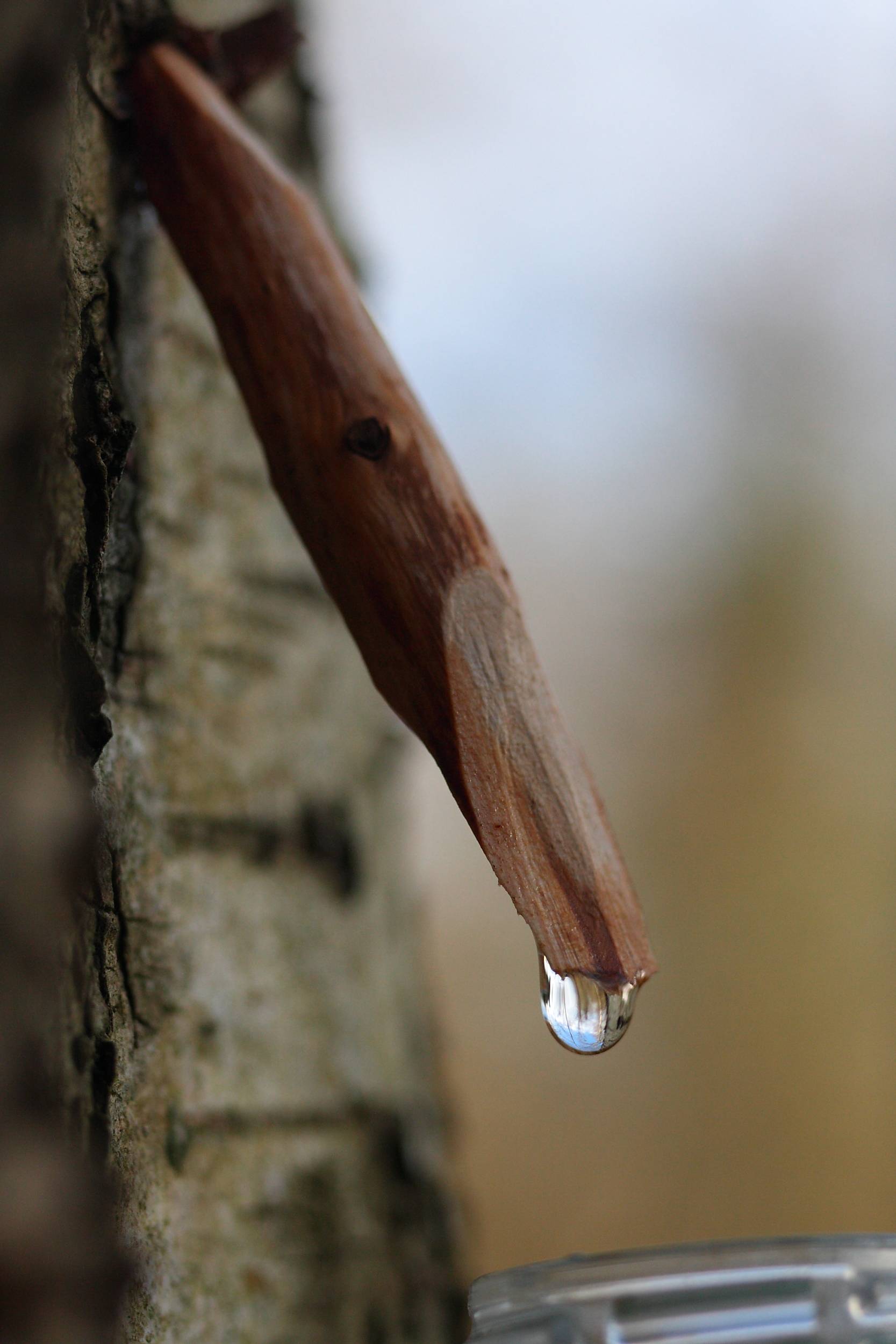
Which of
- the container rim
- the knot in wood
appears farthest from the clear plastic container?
the knot in wood

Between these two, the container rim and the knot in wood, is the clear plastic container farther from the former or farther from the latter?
the knot in wood

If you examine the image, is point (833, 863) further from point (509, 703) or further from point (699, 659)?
point (509, 703)

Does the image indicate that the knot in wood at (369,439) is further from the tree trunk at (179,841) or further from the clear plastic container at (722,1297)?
the clear plastic container at (722,1297)

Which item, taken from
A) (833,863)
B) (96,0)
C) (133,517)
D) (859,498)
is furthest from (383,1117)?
(859,498)

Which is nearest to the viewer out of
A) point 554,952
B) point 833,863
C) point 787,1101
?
point 554,952

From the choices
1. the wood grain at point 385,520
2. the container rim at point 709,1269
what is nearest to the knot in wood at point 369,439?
the wood grain at point 385,520

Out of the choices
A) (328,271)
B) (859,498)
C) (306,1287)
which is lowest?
(306,1287)
